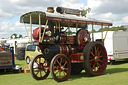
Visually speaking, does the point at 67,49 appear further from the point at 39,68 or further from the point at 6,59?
the point at 6,59

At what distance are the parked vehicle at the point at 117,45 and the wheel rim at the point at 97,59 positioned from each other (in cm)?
508

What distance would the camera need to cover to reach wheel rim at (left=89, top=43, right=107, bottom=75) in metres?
9.09

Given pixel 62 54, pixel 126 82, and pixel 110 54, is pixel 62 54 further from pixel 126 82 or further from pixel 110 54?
pixel 110 54

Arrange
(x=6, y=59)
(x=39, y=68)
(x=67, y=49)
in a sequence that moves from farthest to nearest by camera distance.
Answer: (x=6, y=59) < (x=67, y=49) < (x=39, y=68)

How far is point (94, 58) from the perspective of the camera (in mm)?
9102

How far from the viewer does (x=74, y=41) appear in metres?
9.21

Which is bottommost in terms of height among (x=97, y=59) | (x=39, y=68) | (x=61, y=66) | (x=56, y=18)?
(x=39, y=68)

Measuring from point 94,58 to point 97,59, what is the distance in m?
0.17

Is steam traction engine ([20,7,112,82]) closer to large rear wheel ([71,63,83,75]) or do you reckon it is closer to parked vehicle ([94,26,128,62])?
large rear wheel ([71,63,83,75])

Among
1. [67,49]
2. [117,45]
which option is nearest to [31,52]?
[117,45]

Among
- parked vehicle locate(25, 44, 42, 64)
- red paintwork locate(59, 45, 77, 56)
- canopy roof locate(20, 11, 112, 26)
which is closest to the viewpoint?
canopy roof locate(20, 11, 112, 26)

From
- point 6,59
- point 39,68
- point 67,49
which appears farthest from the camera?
point 6,59

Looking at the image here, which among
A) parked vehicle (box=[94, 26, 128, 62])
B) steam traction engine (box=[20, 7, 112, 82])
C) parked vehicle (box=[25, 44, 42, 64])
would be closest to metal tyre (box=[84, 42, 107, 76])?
steam traction engine (box=[20, 7, 112, 82])

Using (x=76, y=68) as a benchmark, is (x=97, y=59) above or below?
above
